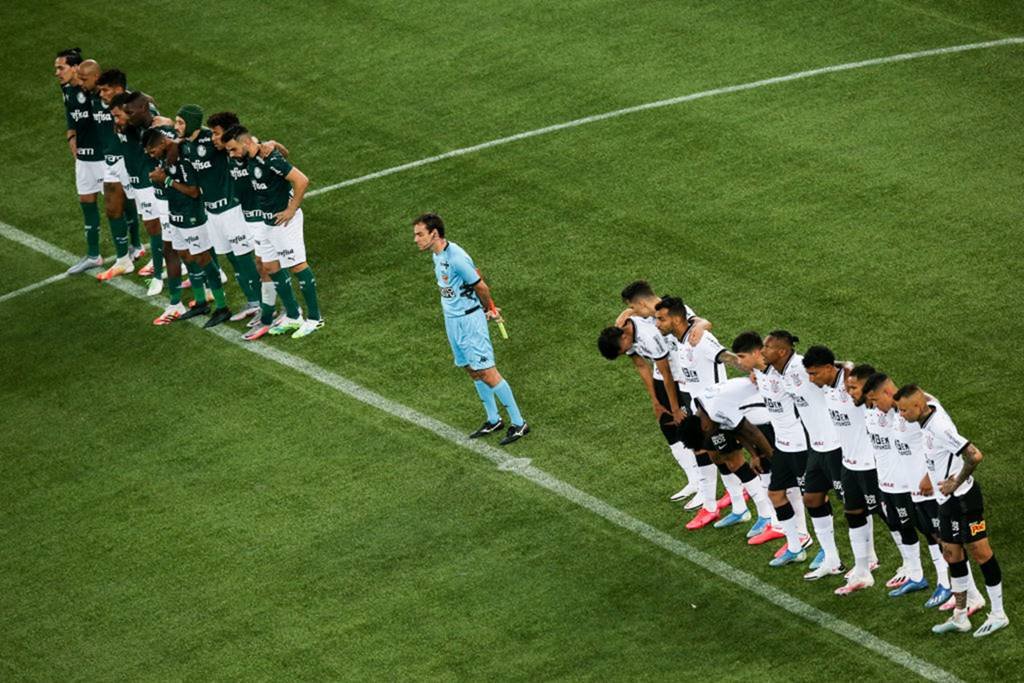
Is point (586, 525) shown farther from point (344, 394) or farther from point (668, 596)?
point (344, 394)

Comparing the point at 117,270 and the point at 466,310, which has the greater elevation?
the point at 466,310

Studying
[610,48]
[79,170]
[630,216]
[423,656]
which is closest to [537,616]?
[423,656]

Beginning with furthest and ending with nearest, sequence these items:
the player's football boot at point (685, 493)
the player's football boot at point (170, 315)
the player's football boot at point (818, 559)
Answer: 1. the player's football boot at point (170, 315)
2. the player's football boot at point (685, 493)
3. the player's football boot at point (818, 559)

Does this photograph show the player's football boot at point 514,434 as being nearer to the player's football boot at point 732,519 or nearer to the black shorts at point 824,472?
the player's football boot at point 732,519

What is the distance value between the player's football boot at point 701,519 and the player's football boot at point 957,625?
8.10 feet

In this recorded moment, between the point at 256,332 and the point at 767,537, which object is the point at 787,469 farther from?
the point at 256,332

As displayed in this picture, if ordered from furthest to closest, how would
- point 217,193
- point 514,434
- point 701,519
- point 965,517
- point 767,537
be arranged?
point 217,193 < point 514,434 < point 701,519 < point 767,537 < point 965,517

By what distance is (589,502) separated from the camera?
15531mm

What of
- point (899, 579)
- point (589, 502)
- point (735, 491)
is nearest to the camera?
point (899, 579)

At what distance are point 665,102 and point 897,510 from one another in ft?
33.2

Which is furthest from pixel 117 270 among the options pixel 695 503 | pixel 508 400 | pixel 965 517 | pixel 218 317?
pixel 965 517

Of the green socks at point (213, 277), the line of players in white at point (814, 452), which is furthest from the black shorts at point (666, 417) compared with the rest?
the green socks at point (213, 277)

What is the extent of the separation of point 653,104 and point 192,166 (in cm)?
653

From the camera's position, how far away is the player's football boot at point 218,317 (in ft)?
63.8
